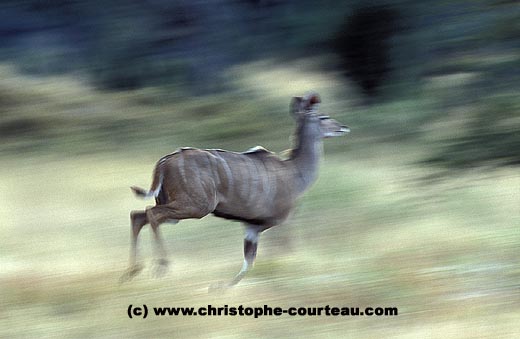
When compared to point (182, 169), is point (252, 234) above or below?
below

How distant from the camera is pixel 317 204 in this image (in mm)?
8336

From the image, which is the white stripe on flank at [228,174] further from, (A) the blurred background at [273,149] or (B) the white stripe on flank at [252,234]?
(A) the blurred background at [273,149]

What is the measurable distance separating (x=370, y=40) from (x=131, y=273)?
109 inches

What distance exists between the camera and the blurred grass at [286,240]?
5.83m

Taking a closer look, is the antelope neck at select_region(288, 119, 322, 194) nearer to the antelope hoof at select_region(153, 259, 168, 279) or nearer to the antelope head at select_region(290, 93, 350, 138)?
the antelope head at select_region(290, 93, 350, 138)

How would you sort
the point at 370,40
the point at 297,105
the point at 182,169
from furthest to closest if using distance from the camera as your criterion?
the point at 370,40, the point at 297,105, the point at 182,169

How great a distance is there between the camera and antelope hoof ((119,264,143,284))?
585 cm

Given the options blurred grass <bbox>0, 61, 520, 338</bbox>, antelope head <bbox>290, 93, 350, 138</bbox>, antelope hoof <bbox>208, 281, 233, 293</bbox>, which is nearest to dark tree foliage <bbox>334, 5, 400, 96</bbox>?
blurred grass <bbox>0, 61, 520, 338</bbox>

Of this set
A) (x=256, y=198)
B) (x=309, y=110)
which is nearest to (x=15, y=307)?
(x=256, y=198)

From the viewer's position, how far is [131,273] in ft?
19.4

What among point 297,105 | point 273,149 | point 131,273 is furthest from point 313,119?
point 273,149

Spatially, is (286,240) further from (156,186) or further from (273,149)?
(273,149)

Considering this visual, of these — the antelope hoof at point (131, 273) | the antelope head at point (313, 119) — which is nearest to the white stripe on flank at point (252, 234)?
the antelope hoof at point (131, 273)

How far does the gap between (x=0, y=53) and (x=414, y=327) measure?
7.54 metres
